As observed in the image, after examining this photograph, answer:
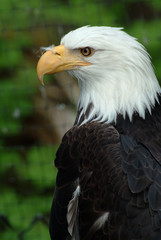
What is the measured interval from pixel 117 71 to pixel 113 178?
79 cm

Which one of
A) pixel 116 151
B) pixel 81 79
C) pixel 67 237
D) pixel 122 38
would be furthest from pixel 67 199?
pixel 122 38

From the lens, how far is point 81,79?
3.83m

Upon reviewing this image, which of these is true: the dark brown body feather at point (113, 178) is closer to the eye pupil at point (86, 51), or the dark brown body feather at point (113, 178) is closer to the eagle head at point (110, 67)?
the eagle head at point (110, 67)

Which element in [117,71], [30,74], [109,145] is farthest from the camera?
[30,74]

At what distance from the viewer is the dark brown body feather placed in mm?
3139

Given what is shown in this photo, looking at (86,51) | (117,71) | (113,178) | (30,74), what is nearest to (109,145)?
(113,178)

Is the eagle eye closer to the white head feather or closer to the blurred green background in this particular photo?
the white head feather

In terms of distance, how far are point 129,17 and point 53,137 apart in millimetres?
1606

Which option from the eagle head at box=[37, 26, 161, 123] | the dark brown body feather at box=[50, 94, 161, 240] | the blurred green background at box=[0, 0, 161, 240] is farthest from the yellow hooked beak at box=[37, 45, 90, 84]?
the blurred green background at box=[0, 0, 161, 240]

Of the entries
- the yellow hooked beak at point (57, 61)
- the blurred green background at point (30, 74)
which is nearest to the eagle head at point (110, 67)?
the yellow hooked beak at point (57, 61)

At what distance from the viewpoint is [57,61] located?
3756mm

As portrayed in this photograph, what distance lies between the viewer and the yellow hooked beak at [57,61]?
146 inches

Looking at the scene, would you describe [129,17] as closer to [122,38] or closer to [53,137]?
[53,137]

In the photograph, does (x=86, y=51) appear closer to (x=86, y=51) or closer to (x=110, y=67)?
(x=86, y=51)
